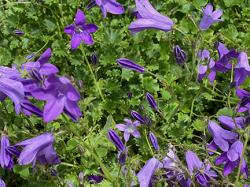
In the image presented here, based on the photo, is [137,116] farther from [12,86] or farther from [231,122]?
[12,86]

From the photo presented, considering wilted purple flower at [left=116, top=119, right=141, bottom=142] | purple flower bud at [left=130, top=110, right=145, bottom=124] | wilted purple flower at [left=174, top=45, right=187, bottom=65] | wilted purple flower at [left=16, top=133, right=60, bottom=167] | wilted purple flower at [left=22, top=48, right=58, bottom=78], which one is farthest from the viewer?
wilted purple flower at [left=116, top=119, right=141, bottom=142]

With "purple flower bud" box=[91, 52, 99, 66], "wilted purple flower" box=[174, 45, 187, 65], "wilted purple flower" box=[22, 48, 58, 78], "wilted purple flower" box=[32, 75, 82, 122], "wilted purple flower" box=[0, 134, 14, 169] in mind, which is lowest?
"wilted purple flower" box=[0, 134, 14, 169]

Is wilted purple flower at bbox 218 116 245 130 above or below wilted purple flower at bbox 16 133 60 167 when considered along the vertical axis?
below

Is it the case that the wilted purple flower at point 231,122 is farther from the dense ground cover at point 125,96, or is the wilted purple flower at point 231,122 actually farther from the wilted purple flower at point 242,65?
the wilted purple flower at point 242,65

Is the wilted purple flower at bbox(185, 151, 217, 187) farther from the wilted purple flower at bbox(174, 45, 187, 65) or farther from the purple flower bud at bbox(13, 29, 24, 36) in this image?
the purple flower bud at bbox(13, 29, 24, 36)

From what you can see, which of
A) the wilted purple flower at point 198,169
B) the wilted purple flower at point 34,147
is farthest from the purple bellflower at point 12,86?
the wilted purple flower at point 198,169

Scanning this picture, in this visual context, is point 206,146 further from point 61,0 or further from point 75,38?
point 61,0

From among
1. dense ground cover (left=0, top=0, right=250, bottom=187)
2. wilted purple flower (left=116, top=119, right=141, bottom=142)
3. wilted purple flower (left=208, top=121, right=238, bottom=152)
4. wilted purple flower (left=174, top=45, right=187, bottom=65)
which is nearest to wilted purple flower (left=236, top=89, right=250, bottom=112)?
dense ground cover (left=0, top=0, right=250, bottom=187)
